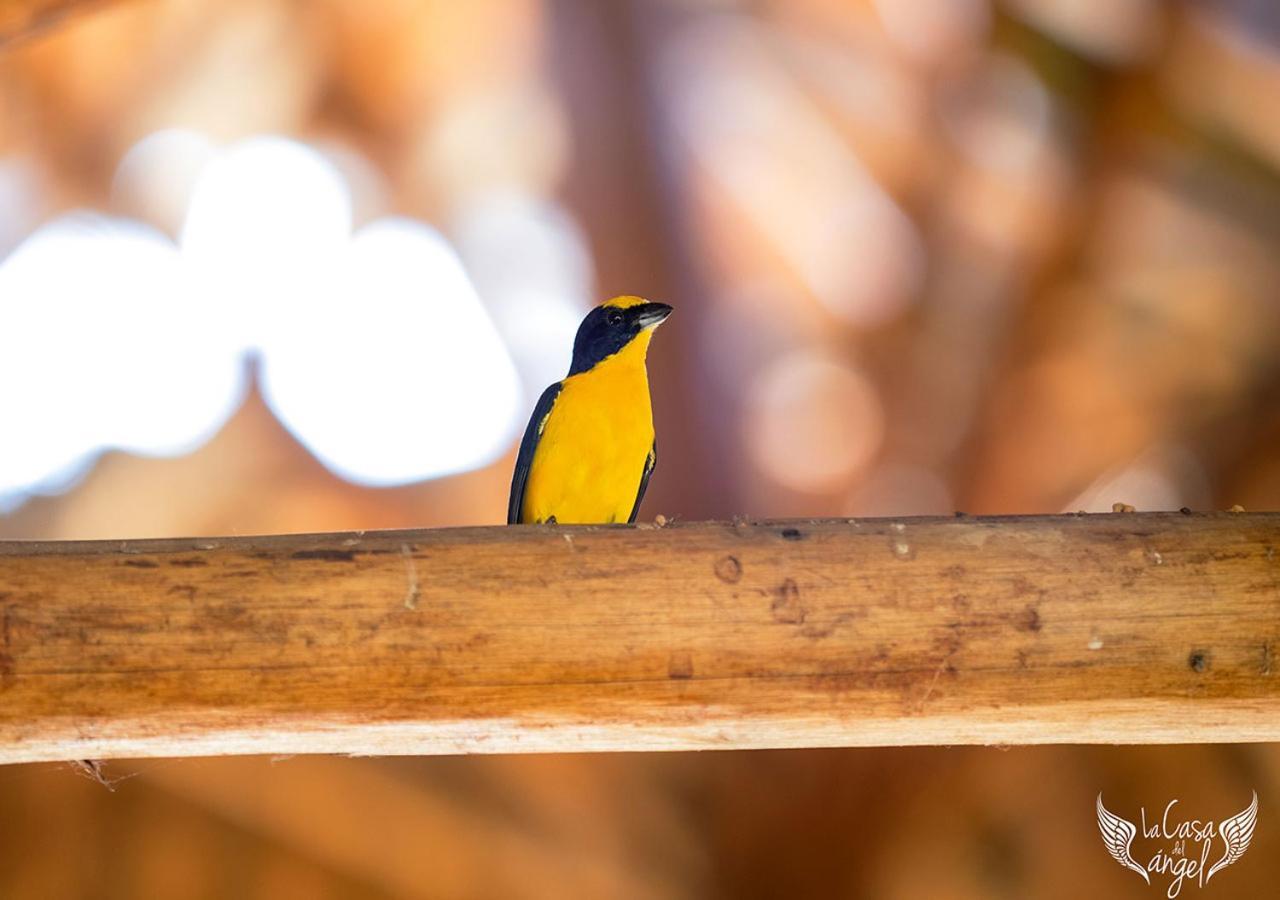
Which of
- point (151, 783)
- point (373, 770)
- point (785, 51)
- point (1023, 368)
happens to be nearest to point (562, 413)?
point (785, 51)

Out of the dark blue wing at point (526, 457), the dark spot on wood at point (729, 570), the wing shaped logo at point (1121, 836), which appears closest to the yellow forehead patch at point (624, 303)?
the dark blue wing at point (526, 457)

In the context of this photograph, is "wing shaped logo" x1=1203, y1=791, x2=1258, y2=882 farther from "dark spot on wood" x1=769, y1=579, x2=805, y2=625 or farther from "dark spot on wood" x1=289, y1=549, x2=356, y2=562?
"dark spot on wood" x1=289, y1=549, x2=356, y2=562

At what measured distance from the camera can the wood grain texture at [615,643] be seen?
5.96 feet

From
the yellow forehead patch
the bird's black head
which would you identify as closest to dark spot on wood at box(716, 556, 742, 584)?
the bird's black head

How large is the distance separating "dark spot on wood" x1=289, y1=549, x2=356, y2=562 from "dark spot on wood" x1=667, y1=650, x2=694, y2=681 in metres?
0.59

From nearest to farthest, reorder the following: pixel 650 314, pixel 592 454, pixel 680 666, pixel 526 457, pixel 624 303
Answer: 1. pixel 680 666
2. pixel 592 454
3. pixel 526 457
4. pixel 650 314
5. pixel 624 303

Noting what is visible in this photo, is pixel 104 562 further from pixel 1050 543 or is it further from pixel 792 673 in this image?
pixel 1050 543

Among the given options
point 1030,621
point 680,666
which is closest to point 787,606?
point 680,666

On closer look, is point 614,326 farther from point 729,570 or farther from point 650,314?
point 729,570

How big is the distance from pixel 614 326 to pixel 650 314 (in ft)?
0.53

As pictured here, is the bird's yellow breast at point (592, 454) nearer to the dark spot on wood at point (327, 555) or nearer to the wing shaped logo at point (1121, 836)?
the dark spot on wood at point (327, 555)

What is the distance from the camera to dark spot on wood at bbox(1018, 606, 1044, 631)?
1.88m

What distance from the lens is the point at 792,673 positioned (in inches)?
72.9

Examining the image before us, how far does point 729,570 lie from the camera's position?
1918mm
